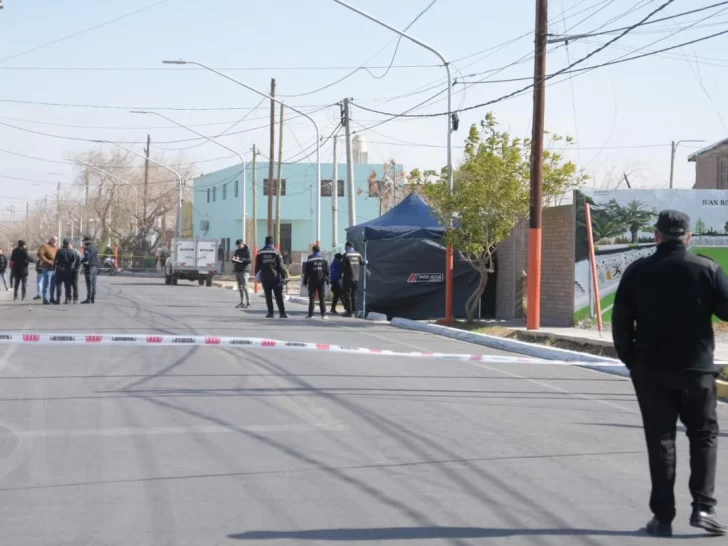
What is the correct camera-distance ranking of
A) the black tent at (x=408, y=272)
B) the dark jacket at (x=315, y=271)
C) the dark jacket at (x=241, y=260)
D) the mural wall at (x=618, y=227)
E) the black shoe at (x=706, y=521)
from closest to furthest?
1. the black shoe at (x=706, y=521)
2. the mural wall at (x=618, y=227)
3. the dark jacket at (x=315, y=271)
4. the black tent at (x=408, y=272)
5. the dark jacket at (x=241, y=260)

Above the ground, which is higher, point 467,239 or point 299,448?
point 467,239

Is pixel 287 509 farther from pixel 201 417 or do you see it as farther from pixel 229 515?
pixel 201 417

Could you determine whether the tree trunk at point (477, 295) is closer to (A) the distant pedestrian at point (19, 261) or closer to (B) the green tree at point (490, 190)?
(B) the green tree at point (490, 190)

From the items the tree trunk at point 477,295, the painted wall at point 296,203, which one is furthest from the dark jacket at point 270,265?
the painted wall at point 296,203

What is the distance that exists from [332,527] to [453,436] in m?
3.20

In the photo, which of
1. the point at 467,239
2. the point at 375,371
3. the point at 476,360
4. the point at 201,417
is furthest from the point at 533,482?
the point at 467,239

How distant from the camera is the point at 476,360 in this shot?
14906 millimetres

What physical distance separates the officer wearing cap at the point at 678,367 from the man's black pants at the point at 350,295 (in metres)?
20.1

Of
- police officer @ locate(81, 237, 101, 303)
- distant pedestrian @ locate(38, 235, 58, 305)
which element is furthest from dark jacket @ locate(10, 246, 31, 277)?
police officer @ locate(81, 237, 101, 303)

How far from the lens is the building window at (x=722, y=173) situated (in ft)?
102

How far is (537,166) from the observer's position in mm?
20578

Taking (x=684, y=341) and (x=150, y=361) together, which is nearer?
(x=684, y=341)

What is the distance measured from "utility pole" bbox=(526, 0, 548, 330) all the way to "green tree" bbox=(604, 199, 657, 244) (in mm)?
1994

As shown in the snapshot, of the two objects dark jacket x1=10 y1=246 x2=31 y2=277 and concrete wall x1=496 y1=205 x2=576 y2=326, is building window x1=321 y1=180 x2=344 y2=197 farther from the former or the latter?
concrete wall x1=496 y1=205 x2=576 y2=326
